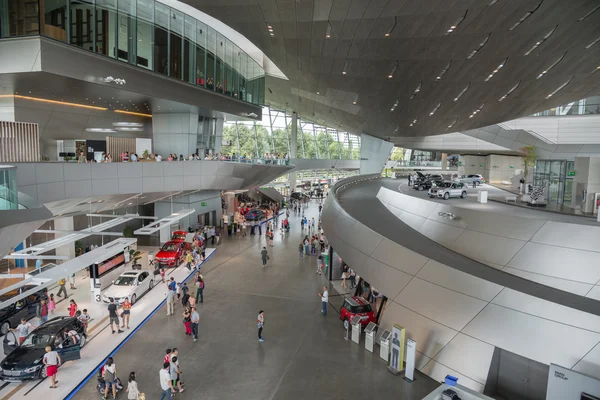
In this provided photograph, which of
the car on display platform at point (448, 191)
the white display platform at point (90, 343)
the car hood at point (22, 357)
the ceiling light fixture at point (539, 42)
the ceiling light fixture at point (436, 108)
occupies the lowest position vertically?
the white display platform at point (90, 343)

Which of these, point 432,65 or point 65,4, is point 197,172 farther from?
point 432,65

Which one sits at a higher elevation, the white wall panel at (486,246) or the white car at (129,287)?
the white wall panel at (486,246)

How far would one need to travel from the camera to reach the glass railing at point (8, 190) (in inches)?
372

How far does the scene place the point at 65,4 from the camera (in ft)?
60.2

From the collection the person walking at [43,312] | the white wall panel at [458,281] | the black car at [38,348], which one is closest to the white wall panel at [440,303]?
the white wall panel at [458,281]

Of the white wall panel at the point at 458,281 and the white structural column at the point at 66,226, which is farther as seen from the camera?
the white structural column at the point at 66,226

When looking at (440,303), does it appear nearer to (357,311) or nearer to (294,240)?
(357,311)

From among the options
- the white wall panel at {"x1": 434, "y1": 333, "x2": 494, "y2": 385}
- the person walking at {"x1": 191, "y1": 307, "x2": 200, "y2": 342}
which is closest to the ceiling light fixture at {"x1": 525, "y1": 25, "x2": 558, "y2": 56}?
the white wall panel at {"x1": 434, "y1": 333, "x2": 494, "y2": 385}

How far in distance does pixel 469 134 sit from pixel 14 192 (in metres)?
43.4

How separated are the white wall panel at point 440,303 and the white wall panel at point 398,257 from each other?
0.46 m

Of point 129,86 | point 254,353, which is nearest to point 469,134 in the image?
point 129,86

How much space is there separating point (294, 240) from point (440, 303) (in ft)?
74.3

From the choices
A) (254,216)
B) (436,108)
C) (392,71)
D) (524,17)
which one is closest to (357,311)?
(524,17)

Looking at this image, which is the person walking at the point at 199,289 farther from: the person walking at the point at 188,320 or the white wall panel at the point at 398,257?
the white wall panel at the point at 398,257
